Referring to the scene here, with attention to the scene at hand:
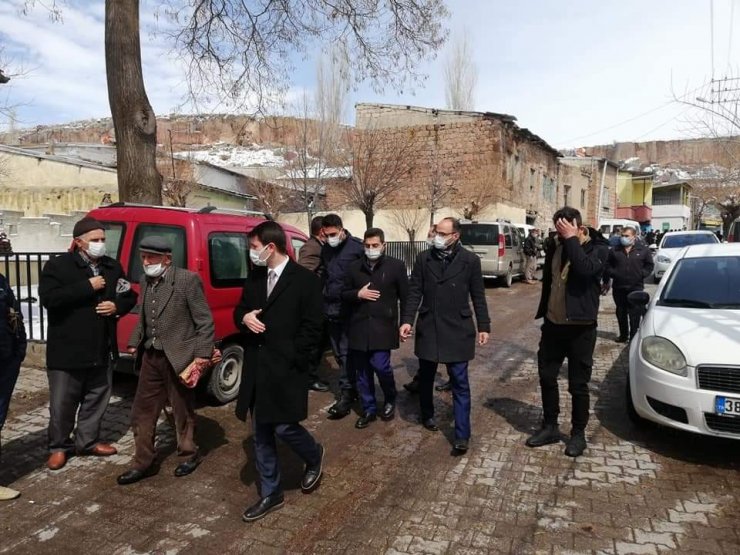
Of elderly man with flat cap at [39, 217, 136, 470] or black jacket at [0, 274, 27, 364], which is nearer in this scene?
black jacket at [0, 274, 27, 364]

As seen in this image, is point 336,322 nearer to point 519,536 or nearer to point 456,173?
point 519,536

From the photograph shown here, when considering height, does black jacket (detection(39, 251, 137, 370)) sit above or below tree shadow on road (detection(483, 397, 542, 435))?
above

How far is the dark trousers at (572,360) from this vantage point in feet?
13.5

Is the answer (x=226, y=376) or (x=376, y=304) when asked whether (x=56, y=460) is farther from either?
(x=376, y=304)

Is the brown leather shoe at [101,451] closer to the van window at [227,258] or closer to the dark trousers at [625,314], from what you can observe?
the van window at [227,258]

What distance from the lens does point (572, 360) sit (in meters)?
4.17

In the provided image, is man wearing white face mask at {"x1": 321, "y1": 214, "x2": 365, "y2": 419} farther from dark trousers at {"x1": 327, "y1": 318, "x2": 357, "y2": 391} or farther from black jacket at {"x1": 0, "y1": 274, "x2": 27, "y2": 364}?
black jacket at {"x1": 0, "y1": 274, "x2": 27, "y2": 364}

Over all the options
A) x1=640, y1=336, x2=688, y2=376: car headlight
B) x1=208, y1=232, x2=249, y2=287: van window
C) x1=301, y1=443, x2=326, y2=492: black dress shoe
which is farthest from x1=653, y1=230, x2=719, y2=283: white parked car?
x1=301, y1=443, x2=326, y2=492: black dress shoe

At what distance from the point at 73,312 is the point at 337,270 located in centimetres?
244

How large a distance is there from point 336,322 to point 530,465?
2434 millimetres

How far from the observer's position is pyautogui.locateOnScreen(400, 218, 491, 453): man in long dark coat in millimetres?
4258

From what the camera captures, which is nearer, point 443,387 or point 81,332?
point 81,332

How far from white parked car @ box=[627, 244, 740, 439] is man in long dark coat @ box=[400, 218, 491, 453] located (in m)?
1.32

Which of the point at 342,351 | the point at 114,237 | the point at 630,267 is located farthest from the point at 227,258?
the point at 630,267
